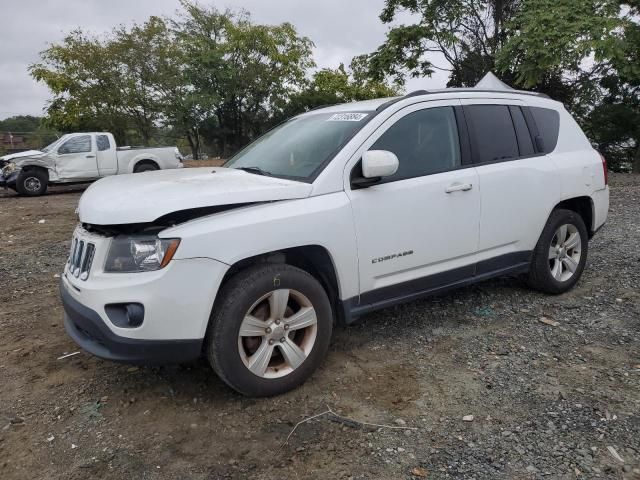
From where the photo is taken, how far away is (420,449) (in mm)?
2334

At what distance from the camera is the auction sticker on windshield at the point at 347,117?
10.7 ft

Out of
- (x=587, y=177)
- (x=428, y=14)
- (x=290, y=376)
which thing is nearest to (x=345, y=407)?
(x=290, y=376)

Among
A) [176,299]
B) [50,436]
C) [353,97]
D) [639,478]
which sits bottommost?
[639,478]

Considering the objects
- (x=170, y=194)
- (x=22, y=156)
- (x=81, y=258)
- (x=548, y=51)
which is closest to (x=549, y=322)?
(x=170, y=194)

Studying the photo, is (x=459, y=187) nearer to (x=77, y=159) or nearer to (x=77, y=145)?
(x=77, y=159)

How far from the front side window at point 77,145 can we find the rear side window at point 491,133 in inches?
502

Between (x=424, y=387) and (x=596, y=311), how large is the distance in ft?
6.45

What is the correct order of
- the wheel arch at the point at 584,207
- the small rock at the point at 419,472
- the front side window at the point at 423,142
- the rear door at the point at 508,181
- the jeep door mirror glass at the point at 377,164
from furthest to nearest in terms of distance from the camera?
the wheel arch at the point at 584,207, the rear door at the point at 508,181, the front side window at the point at 423,142, the jeep door mirror glass at the point at 377,164, the small rock at the point at 419,472

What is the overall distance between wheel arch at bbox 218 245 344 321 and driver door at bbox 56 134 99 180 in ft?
41.6

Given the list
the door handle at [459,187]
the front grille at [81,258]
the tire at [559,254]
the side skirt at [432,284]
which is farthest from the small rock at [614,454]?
the front grille at [81,258]

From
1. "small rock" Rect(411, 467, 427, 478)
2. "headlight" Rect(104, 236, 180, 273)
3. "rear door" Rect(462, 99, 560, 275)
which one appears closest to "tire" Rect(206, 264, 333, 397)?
"headlight" Rect(104, 236, 180, 273)

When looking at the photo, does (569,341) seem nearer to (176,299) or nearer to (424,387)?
(424,387)

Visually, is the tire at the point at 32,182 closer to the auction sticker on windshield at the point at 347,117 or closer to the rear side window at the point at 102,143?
the rear side window at the point at 102,143

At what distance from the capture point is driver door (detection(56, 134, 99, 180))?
13359 mm
